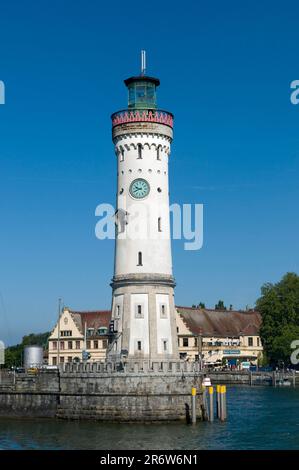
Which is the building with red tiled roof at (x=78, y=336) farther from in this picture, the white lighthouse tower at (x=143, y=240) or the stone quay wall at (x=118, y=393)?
the stone quay wall at (x=118, y=393)

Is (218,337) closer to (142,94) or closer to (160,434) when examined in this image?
Answer: (142,94)

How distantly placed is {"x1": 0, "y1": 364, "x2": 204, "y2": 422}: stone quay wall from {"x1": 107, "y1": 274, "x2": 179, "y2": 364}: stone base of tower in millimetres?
4282

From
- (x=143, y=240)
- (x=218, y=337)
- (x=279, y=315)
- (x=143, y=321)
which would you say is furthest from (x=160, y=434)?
(x=218, y=337)

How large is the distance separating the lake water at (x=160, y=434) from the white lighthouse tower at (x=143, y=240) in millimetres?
9219

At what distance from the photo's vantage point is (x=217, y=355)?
12850 cm

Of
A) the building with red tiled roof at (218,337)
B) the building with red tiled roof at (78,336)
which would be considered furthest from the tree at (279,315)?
the building with red tiled roof at (78,336)

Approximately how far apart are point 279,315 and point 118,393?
65.6 metres

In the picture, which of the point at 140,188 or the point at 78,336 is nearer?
the point at 140,188

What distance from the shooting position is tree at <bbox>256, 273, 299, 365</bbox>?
386 feet

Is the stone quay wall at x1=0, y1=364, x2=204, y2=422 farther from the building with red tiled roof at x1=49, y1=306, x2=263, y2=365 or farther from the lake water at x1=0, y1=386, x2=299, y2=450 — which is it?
the building with red tiled roof at x1=49, y1=306, x2=263, y2=365

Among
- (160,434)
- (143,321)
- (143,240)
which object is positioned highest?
(143,240)

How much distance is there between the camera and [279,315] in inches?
4727

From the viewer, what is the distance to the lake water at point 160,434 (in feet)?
159
